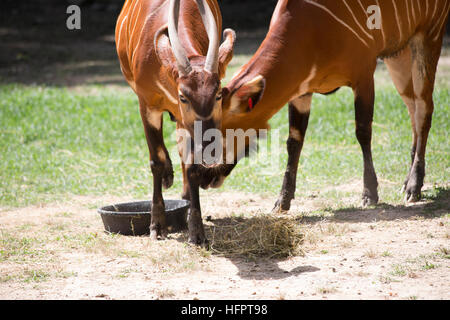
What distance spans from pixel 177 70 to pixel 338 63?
154 cm

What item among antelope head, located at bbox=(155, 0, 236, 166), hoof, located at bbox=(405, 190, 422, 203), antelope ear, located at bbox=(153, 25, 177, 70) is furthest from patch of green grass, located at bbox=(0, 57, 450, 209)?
antelope ear, located at bbox=(153, 25, 177, 70)

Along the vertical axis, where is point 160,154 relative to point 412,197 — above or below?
above

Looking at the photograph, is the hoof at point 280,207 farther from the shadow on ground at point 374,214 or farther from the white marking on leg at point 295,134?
the white marking on leg at point 295,134

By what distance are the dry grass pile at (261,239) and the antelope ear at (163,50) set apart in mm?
1285

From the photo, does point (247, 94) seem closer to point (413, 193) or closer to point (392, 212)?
point (392, 212)

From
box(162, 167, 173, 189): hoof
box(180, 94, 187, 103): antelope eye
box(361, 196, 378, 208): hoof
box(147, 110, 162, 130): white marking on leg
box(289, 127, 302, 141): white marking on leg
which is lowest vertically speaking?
box(361, 196, 378, 208): hoof

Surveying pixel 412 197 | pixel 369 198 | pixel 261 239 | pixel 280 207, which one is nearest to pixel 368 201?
pixel 369 198

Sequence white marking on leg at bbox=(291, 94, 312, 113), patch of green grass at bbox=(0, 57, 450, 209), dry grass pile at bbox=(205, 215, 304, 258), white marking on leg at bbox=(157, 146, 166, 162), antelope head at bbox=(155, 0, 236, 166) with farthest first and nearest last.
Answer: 1. patch of green grass at bbox=(0, 57, 450, 209)
2. white marking on leg at bbox=(291, 94, 312, 113)
3. white marking on leg at bbox=(157, 146, 166, 162)
4. dry grass pile at bbox=(205, 215, 304, 258)
5. antelope head at bbox=(155, 0, 236, 166)

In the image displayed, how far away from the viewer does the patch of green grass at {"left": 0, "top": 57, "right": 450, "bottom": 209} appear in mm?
6898

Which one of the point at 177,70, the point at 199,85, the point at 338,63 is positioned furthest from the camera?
the point at 338,63

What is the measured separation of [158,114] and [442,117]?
4.95m

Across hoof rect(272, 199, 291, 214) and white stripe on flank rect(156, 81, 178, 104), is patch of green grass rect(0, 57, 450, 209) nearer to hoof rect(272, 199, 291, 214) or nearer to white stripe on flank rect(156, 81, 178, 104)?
hoof rect(272, 199, 291, 214)

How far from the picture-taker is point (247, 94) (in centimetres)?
477

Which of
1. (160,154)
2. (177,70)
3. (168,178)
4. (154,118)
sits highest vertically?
(177,70)
